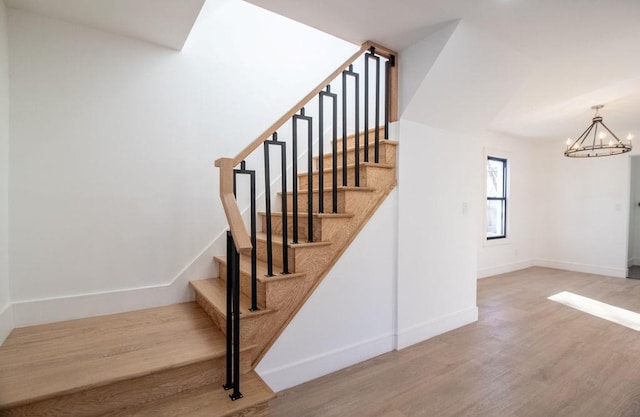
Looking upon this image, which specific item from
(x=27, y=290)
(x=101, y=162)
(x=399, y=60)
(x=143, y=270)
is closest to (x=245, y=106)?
(x=101, y=162)

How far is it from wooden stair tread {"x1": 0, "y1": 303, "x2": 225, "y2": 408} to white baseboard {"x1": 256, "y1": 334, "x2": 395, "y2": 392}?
437mm

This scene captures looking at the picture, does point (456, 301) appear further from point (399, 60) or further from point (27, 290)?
point (27, 290)

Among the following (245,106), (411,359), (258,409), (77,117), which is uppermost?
(245,106)

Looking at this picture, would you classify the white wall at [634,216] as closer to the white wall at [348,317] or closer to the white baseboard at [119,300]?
the white wall at [348,317]

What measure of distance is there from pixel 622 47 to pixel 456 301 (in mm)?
2520

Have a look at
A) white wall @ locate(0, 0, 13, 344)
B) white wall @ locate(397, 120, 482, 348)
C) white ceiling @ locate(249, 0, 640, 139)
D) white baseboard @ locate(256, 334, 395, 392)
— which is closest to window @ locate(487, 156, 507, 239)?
white ceiling @ locate(249, 0, 640, 139)

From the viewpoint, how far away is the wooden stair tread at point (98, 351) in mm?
1405

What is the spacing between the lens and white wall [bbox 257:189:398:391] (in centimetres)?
199

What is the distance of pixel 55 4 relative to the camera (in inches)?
76.7

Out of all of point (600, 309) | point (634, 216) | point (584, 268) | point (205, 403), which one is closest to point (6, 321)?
point (205, 403)

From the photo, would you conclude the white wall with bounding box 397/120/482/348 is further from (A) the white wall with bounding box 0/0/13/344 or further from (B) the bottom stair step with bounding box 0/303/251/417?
(A) the white wall with bounding box 0/0/13/344

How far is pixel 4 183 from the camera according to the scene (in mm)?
1927

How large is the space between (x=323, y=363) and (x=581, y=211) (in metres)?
5.97

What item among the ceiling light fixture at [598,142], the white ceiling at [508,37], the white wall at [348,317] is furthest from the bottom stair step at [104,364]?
the ceiling light fixture at [598,142]
